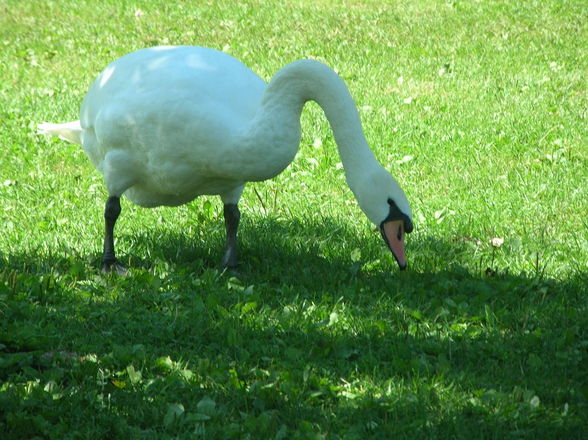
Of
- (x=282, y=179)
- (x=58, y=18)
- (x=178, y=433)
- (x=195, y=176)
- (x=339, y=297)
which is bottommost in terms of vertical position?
(x=178, y=433)

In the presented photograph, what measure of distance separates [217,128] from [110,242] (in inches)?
54.8

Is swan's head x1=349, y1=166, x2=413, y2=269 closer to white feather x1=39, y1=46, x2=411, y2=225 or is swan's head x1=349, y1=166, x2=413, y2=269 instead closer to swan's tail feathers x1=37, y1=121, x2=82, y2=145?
white feather x1=39, y1=46, x2=411, y2=225

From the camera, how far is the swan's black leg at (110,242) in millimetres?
5973

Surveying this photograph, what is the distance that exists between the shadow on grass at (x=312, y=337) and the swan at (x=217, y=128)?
53 cm

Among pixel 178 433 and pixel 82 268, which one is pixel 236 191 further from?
pixel 178 433

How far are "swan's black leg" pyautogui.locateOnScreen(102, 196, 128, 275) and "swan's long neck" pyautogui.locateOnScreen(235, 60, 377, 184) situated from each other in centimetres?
129

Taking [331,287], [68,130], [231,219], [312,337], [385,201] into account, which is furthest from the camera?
[68,130]

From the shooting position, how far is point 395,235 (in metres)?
5.13

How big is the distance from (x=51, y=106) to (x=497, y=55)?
5.54 metres

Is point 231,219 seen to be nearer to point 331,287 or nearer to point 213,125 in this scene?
point 331,287

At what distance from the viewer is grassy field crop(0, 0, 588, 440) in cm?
405

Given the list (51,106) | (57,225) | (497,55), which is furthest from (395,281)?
(497,55)

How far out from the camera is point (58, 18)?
14492 mm

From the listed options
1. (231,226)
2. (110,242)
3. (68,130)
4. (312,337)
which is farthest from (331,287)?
(68,130)
